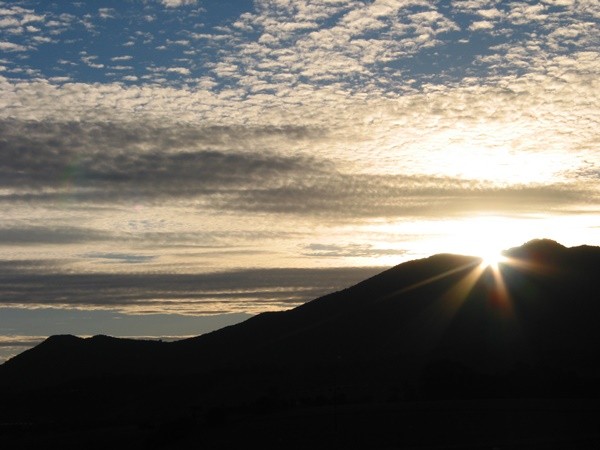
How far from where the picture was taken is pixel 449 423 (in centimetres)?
6194

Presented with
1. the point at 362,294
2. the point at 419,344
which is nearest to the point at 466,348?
the point at 419,344

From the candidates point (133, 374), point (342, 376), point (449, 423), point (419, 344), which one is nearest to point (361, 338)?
point (419, 344)

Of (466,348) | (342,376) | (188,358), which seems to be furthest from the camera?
(188,358)

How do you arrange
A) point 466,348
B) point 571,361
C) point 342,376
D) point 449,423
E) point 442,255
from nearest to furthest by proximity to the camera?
point 449,423, point 571,361, point 342,376, point 466,348, point 442,255

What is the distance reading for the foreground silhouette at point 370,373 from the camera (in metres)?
63.2

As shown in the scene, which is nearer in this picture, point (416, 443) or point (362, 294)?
point (416, 443)

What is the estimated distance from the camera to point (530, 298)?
140 m

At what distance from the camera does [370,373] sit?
117 meters

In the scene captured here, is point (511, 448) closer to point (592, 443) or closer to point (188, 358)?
point (592, 443)

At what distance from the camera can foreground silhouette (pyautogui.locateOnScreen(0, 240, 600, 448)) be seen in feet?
207

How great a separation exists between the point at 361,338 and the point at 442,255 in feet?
140

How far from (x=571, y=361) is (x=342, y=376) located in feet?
92.9

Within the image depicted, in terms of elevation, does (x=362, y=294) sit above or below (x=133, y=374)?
above

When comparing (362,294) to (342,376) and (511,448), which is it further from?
(511,448)
